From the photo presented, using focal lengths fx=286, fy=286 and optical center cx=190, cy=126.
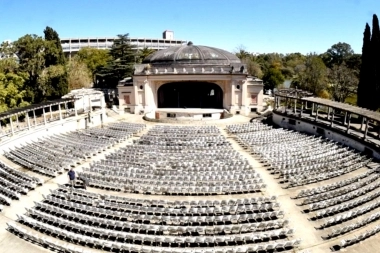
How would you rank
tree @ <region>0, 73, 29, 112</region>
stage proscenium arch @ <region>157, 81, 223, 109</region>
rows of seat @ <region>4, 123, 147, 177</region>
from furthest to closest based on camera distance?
1. stage proscenium arch @ <region>157, 81, 223, 109</region>
2. tree @ <region>0, 73, 29, 112</region>
3. rows of seat @ <region>4, 123, 147, 177</region>

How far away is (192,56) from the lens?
54938 mm

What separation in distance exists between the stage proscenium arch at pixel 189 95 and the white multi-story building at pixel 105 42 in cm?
5879

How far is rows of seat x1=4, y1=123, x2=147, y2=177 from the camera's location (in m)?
25.7

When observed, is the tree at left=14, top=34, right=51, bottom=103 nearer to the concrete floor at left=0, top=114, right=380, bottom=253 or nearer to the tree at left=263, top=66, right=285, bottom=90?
the concrete floor at left=0, top=114, right=380, bottom=253

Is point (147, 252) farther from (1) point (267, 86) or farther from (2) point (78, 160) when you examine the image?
(1) point (267, 86)

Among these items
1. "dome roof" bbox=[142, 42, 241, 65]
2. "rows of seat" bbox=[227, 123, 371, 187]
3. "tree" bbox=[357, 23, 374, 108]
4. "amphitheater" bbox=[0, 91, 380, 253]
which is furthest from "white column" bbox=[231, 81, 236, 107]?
"tree" bbox=[357, 23, 374, 108]

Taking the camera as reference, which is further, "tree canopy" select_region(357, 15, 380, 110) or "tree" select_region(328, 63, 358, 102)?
"tree" select_region(328, 63, 358, 102)

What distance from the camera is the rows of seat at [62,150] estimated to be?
25734 millimetres

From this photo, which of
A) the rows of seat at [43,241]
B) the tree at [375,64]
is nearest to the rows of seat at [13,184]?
the rows of seat at [43,241]

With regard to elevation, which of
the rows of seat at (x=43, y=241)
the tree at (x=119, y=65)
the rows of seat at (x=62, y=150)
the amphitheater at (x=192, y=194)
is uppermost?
the tree at (x=119, y=65)

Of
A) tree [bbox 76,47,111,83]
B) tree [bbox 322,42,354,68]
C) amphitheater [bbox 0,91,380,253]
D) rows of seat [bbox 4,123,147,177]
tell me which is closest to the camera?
amphitheater [bbox 0,91,380,253]

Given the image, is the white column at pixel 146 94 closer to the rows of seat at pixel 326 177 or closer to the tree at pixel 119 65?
the tree at pixel 119 65


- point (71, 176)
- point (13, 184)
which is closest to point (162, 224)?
point (71, 176)

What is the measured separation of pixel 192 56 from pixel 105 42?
286ft
